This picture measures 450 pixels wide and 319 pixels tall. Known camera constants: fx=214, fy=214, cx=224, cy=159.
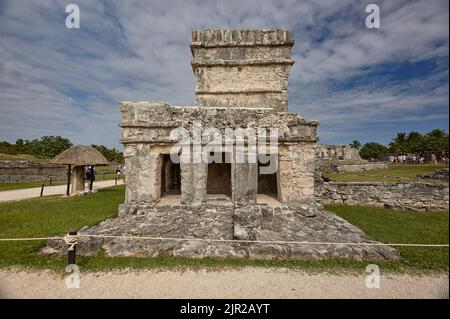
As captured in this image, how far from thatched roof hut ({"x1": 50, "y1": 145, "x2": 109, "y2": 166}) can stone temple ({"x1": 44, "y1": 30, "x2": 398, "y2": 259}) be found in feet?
25.2

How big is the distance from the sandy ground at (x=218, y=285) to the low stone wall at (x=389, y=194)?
5.81 meters

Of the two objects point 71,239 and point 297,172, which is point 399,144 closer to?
point 297,172

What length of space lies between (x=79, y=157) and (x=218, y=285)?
40.4ft

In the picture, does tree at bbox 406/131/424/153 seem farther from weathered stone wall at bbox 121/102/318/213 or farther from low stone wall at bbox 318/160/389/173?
weathered stone wall at bbox 121/102/318/213

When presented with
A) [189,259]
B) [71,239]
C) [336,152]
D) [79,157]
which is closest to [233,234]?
[189,259]

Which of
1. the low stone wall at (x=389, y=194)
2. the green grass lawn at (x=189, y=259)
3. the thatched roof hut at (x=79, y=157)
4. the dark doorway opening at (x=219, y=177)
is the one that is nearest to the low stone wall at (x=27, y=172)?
the thatched roof hut at (x=79, y=157)

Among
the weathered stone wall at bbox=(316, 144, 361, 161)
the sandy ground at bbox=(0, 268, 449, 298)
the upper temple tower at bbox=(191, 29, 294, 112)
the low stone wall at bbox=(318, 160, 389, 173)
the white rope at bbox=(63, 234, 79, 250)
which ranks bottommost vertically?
the sandy ground at bbox=(0, 268, 449, 298)

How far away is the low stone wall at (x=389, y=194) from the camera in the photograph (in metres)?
9.12

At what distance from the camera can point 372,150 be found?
48.2 metres

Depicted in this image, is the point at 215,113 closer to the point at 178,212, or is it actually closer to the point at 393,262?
the point at 178,212

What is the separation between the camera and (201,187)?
677 centimetres

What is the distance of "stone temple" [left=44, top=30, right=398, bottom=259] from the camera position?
4.94 m

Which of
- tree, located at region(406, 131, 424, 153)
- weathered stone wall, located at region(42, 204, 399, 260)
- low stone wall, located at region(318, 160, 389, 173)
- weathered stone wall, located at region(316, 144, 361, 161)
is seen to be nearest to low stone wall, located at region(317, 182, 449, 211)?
weathered stone wall, located at region(42, 204, 399, 260)
